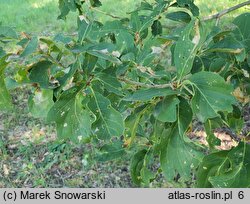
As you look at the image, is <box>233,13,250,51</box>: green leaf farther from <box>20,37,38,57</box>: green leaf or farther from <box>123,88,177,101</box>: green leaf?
<box>20,37,38,57</box>: green leaf

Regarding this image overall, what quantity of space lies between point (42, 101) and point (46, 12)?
5.80m

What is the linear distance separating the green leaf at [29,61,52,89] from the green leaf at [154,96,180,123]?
0.30m

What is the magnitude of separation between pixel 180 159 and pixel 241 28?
1.74 ft

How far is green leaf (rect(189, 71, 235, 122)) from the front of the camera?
1006 millimetres

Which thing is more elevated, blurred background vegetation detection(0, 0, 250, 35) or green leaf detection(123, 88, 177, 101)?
green leaf detection(123, 88, 177, 101)

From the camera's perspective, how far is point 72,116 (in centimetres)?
107

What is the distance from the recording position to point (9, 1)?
24.7ft

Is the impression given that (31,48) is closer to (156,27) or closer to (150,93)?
(150,93)

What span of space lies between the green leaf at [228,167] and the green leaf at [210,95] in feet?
0.97

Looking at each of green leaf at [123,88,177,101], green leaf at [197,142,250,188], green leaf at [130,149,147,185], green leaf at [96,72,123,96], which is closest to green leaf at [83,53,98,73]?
green leaf at [96,72,123,96]

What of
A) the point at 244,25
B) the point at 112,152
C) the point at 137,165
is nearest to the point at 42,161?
the point at 112,152

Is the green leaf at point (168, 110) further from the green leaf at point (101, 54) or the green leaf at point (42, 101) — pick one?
the green leaf at point (42, 101)

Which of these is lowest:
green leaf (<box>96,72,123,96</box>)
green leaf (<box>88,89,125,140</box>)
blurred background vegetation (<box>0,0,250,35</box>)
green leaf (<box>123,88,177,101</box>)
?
blurred background vegetation (<box>0,0,250,35</box>)

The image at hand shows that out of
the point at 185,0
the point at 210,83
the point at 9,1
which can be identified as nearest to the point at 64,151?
the point at 185,0
